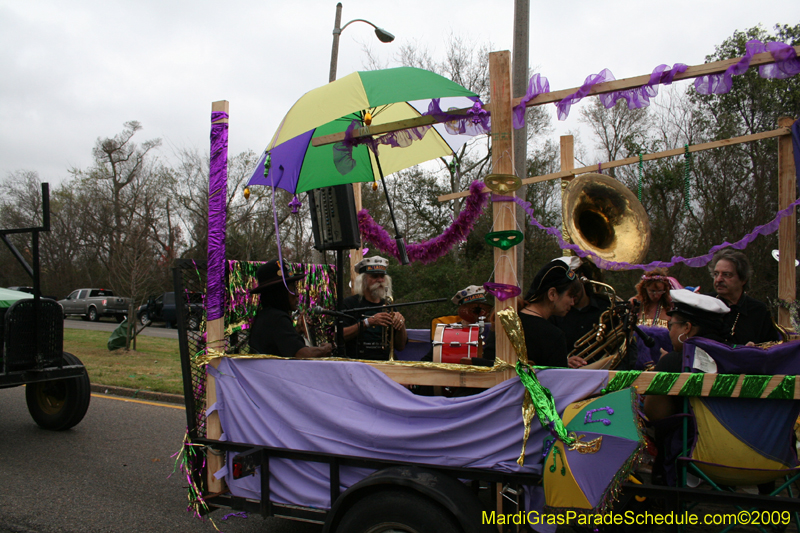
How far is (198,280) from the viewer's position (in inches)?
134

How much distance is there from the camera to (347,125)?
4602 millimetres

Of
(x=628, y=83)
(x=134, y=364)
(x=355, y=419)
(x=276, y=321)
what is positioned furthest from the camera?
(x=134, y=364)

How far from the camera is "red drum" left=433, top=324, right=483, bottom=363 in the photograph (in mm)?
3844

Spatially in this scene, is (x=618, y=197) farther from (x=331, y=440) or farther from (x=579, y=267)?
(x=331, y=440)

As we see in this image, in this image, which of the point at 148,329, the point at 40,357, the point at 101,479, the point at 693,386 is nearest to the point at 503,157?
the point at 693,386

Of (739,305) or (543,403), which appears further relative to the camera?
(739,305)

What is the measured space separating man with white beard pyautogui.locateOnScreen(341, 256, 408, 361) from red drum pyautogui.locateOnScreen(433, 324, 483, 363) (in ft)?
1.87

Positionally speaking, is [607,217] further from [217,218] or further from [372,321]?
[217,218]

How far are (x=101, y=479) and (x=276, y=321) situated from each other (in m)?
2.69

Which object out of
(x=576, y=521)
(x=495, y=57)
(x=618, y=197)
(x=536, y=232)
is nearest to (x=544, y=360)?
(x=576, y=521)

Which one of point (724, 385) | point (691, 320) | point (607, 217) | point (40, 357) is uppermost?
point (607, 217)

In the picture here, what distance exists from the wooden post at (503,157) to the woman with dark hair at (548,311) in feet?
0.82

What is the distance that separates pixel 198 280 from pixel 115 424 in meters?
4.26

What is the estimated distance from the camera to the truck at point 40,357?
557 centimetres
